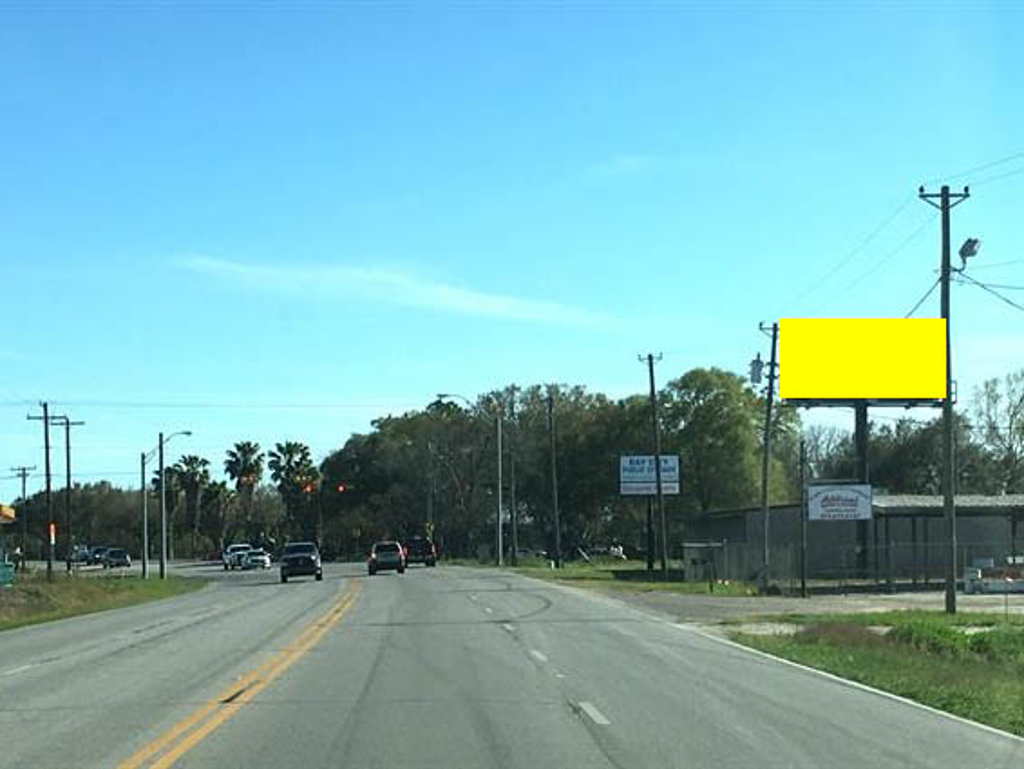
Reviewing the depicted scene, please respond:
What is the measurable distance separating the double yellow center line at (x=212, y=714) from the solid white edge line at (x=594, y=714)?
3.70 meters

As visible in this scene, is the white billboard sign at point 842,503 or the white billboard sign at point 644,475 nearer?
the white billboard sign at point 842,503

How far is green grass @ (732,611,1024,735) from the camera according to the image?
15523mm

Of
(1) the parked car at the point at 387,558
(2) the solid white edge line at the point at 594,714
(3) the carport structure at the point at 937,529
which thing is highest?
(2) the solid white edge line at the point at 594,714

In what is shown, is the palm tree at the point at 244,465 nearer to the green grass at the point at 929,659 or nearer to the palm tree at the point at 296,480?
the palm tree at the point at 296,480

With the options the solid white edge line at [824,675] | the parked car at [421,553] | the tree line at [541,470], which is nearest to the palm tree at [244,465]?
the tree line at [541,470]

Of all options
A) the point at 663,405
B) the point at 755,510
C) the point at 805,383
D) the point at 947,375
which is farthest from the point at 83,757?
the point at 663,405

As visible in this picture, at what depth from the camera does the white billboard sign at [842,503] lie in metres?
56.4

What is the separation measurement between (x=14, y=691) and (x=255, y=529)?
12628cm

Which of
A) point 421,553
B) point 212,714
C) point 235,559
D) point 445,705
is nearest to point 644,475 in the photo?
point 421,553

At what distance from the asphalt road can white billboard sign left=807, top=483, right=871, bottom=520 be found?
29.7 m

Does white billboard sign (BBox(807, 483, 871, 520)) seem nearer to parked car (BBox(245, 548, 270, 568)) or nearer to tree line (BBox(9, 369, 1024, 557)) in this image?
tree line (BBox(9, 369, 1024, 557))

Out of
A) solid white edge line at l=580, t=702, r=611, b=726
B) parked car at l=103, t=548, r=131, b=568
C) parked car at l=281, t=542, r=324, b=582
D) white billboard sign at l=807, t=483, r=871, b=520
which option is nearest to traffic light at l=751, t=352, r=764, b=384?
white billboard sign at l=807, t=483, r=871, b=520

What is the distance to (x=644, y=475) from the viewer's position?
89.0 metres

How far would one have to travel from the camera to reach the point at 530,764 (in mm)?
10906
